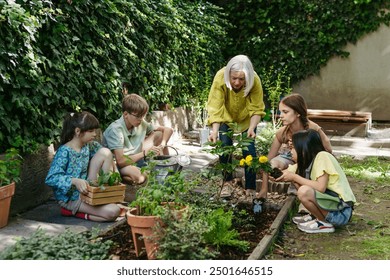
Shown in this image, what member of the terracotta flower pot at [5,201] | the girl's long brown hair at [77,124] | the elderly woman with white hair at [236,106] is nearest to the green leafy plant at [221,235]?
the elderly woman with white hair at [236,106]

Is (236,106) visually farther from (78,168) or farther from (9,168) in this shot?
(9,168)

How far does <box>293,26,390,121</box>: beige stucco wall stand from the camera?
10711 mm

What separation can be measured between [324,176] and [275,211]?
0.70 meters

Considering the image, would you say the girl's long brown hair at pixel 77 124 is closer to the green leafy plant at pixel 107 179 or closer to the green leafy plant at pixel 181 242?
the green leafy plant at pixel 107 179

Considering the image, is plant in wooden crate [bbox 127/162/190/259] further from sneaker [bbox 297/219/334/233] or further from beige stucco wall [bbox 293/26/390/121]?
beige stucco wall [bbox 293/26/390/121]

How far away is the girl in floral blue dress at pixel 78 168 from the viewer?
4352mm

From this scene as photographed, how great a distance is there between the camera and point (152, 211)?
340 cm

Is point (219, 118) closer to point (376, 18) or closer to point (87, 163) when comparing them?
point (87, 163)

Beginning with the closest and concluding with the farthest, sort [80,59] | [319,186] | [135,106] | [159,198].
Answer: [159,198] → [319,186] → [135,106] → [80,59]

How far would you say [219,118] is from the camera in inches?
205

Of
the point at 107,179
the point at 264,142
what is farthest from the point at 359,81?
the point at 107,179

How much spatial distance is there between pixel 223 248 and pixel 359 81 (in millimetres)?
8262

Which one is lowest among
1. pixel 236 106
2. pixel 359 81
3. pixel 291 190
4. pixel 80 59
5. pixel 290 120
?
pixel 291 190
